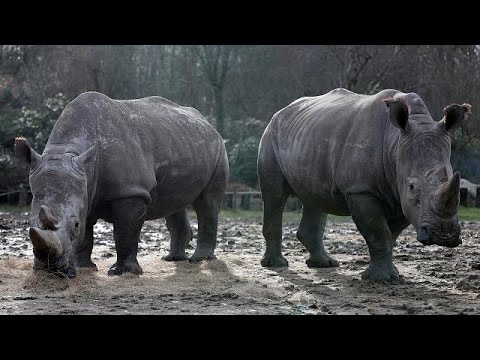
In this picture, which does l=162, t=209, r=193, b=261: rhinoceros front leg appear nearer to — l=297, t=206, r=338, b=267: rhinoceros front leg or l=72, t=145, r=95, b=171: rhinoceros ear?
l=297, t=206, r=338, b=267: rhinoceros front leg

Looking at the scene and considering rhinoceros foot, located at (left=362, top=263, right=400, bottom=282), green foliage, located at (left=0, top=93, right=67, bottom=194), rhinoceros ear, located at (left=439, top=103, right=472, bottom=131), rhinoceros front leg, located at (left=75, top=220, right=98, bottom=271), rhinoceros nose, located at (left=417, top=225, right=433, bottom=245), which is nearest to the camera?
rhinoceros nose, located at (left=417, top=225, right=433, bottom=245)

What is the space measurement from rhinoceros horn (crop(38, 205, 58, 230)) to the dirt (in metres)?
0.56

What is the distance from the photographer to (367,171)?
8.07 m

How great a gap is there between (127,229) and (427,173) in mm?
3038

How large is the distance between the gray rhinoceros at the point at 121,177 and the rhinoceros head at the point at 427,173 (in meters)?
2.66

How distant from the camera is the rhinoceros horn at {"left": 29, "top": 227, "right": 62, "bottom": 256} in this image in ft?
21.5

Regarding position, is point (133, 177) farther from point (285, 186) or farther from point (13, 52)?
point (13, 52)

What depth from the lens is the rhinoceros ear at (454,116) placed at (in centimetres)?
748

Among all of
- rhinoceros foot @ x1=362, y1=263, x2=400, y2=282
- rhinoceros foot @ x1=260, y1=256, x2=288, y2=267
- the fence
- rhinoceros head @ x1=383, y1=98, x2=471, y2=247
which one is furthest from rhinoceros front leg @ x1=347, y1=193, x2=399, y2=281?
the fence

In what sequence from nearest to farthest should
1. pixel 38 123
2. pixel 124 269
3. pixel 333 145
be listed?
pixel 124 269, pixel 333 145, pixel 38 123

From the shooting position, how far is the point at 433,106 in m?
23.6

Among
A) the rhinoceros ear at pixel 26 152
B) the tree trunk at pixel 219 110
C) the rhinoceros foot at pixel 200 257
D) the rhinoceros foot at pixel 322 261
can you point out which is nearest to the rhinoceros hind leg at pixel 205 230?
the rhinoceros foot at pixel 200 257

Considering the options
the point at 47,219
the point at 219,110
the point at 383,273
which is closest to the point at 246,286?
the point at 383,273

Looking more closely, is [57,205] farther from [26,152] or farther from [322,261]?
[322,261]
